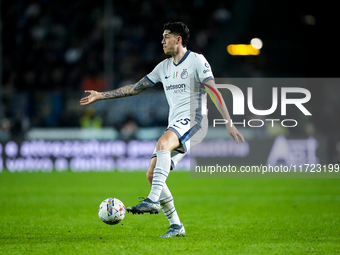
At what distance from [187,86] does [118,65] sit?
1731 cm

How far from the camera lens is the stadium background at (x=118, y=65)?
18.1m

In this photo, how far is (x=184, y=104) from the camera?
6.42 m

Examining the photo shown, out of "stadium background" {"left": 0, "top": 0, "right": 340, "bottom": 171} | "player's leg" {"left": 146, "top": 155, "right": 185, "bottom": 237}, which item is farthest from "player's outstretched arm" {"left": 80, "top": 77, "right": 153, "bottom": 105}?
"stadium background" {"left": 0, "top": 0, "right": 340, "bottom": 171}

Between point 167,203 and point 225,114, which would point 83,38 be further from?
point 225,114

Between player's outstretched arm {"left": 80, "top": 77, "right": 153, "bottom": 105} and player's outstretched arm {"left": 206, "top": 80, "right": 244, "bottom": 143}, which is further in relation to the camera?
player's outstretched arm {"left": 80, "top": 77, "right": 153, "bottom": 105}

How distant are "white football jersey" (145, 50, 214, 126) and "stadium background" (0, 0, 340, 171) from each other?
10982 millimetres

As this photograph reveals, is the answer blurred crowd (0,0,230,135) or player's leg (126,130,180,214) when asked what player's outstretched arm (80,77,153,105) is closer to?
player's leg (126,130,180,214)

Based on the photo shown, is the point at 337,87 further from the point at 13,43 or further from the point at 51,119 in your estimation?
the point at 13,43

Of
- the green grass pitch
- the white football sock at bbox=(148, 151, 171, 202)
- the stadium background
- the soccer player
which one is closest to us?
the green grass pitch

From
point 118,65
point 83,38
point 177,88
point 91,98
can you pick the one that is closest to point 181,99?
point 177,88

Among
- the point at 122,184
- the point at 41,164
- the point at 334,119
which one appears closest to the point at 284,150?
the point at 334,119

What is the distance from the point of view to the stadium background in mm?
18062

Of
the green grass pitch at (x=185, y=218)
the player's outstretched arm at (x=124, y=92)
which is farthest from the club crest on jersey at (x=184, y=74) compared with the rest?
the green grass pitch at (x=185, y=218)

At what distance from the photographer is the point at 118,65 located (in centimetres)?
2338
